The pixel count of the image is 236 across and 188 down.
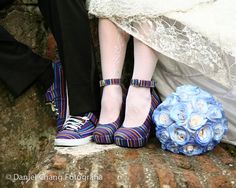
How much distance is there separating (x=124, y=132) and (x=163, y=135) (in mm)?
145

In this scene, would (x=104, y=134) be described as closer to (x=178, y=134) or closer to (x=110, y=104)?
(x=110, y=104)

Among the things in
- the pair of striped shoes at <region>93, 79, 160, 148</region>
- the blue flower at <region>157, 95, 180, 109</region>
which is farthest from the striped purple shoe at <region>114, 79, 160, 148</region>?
the blue flower at <region>157, 95, 180, 109</region>

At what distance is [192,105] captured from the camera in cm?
179

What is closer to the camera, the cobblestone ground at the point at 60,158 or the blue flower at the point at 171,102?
the cobblestone ground at the point at 60,158

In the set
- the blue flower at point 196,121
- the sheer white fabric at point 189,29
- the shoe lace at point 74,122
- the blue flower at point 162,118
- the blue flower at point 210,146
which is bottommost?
the blue flower at point 210,146

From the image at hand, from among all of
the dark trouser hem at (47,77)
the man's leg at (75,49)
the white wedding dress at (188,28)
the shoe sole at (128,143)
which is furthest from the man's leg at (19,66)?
the shoe sole at (128,143)

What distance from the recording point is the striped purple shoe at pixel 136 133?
1774 mm

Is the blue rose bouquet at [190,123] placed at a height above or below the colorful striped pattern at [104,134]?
above

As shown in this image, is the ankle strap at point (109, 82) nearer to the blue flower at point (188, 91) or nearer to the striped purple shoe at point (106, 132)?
the striped purple shoe at point (106, 132)

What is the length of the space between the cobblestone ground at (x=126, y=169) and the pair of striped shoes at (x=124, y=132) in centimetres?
3

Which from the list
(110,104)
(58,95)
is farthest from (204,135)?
(58,95)

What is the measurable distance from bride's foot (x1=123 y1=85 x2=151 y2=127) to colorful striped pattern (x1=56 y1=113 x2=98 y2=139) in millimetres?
141

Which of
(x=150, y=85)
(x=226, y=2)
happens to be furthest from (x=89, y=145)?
(x=226, y=2)

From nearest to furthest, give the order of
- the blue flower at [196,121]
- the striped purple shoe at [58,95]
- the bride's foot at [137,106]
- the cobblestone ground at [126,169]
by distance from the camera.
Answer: the cobblestone ground at [126,169] < the blue flower at [196,121] < the bride's foot at [137,106] < the striped purple shoe at [58,95]
